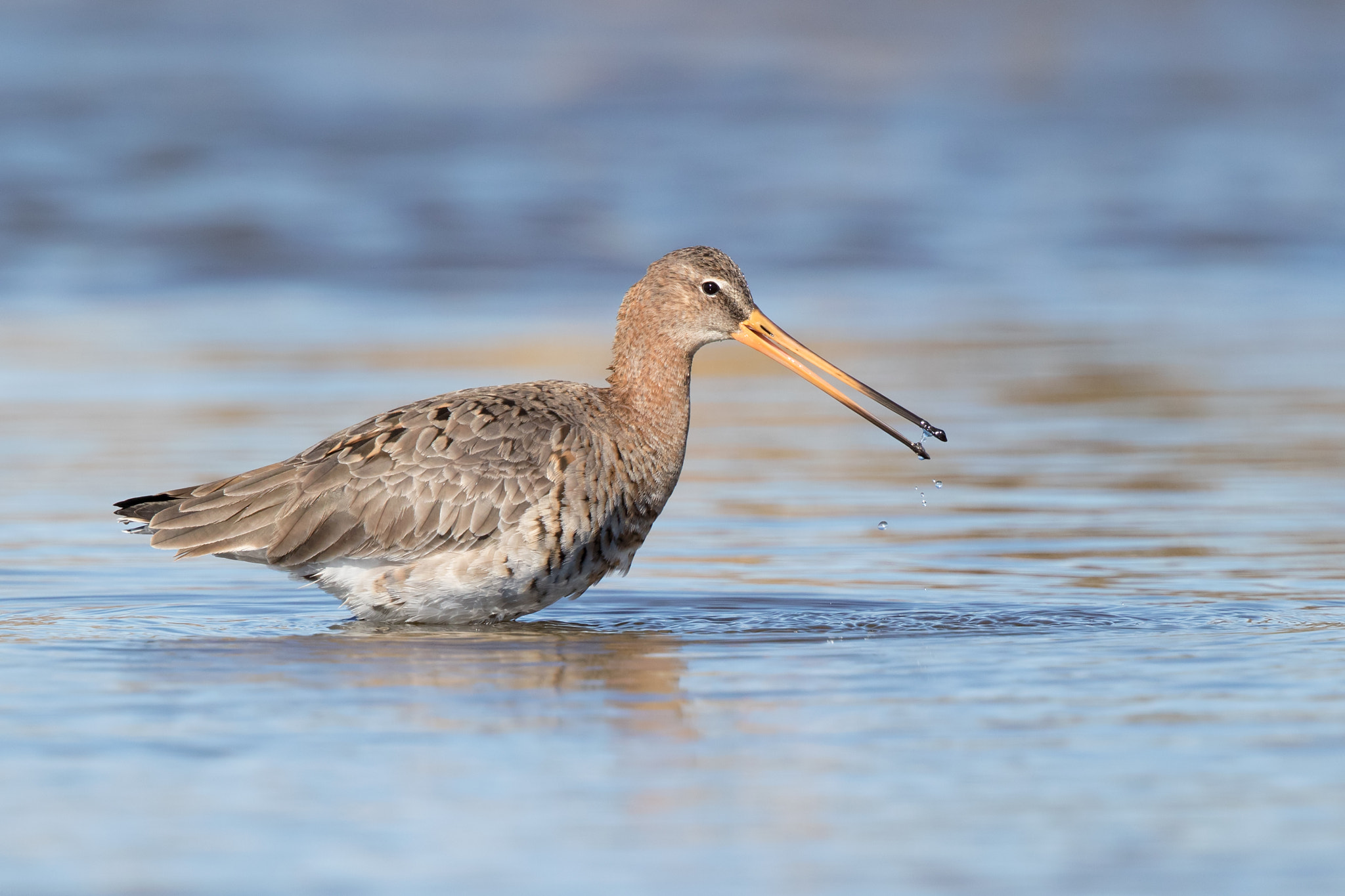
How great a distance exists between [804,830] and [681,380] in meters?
3.34

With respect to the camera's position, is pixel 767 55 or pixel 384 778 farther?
pixel 767 55

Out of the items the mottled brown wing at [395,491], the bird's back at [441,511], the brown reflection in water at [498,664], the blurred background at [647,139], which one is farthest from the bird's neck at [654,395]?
the blurred background at [647,139]

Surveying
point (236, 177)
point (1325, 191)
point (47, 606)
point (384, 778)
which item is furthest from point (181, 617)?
point (1325, 191)

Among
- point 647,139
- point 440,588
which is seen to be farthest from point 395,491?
point 647,139

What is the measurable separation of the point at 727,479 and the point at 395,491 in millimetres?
2624

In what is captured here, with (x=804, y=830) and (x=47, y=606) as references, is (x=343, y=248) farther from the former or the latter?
(x=804, y=830)

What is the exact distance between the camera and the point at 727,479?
382 inches

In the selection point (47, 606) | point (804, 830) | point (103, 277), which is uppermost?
point (103, 277)

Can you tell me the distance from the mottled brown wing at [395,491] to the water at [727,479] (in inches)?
12.2

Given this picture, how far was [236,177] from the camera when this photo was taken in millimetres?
19594

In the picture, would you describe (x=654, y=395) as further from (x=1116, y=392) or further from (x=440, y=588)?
(x=1116, y=392)

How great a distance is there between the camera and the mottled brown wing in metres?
7.26

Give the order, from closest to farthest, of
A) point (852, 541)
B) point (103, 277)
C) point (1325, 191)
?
point (852, 541) → point (103, 277) → point (1325, 191)

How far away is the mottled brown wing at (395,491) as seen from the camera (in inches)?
286
